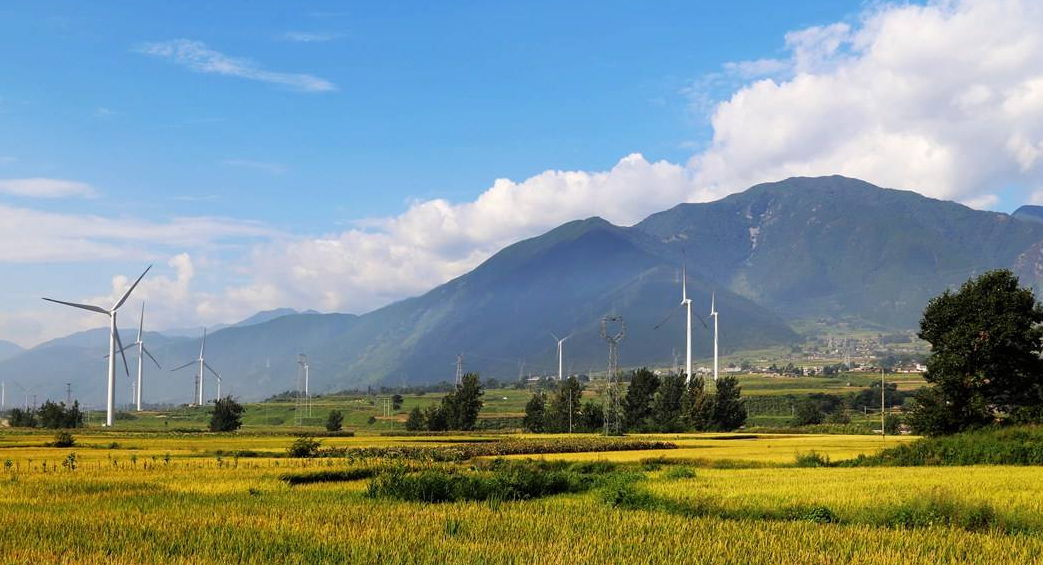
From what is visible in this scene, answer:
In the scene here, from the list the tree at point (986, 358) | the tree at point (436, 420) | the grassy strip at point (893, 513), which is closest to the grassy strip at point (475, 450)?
the tree at point (986, 358)

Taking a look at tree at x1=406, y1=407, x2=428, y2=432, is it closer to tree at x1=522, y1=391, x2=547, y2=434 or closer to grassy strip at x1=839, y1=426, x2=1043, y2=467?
tree at x1=522, y1=391, x2=547, y2=434

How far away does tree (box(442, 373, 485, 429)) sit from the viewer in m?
168

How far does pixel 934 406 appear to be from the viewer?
7306cm

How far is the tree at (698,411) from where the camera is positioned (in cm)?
15600

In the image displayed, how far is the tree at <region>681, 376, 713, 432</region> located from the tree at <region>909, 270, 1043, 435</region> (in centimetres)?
8334

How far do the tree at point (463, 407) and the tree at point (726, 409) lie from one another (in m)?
45.3

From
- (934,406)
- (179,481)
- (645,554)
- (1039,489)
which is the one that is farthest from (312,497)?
(934,406)

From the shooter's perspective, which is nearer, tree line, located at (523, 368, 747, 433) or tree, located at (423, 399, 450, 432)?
tree line, located at (523, 368, 747, 433)

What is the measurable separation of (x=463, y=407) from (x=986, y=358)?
365 feet

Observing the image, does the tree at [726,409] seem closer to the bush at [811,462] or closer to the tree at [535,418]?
the tree at [535,418]

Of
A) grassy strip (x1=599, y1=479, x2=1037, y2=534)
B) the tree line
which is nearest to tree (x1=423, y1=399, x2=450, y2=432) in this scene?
the tree line

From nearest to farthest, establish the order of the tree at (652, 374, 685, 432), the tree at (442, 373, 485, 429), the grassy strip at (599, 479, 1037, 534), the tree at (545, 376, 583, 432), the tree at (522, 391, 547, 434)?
the grassy strip at (599, 479, 1037, 534)
the tree at (522, 391, 547, 434)
the tree at (545, 376, 583, 432)
the tree at (652, 374, 685, 432)
the tree at (442, 373, 485, 429)

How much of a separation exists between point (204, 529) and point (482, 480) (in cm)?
1523

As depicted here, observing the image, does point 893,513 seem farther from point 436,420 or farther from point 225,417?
point 225,417
